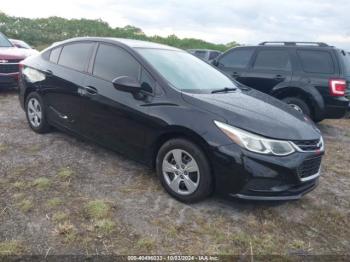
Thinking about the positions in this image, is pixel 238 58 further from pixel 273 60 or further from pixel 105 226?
pixel 105 226

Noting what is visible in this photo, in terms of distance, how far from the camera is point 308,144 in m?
3.87

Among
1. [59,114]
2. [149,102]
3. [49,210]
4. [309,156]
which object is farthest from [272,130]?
[59,114]

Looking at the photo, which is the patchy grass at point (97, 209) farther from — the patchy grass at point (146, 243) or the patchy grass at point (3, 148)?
the patchy grass at point (3, 148)

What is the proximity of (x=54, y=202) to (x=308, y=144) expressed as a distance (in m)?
2.63

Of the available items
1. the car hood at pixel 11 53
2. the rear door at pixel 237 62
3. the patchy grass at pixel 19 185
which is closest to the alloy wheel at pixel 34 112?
the patchy grass at pixel 19 185

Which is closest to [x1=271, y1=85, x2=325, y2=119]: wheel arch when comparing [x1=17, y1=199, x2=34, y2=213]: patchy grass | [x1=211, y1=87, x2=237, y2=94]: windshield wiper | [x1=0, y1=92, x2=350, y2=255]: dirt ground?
[x1=0, y1=92, x2=350, y2=255]: dirt ground

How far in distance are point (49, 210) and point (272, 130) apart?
230 centimetres

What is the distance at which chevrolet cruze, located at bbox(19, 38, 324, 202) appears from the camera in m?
3.62

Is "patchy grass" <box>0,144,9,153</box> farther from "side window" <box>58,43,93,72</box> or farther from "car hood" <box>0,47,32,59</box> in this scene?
"car hood" <box>0,47,32,59</box>

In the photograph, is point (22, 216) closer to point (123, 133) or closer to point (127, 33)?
point (123, 133)

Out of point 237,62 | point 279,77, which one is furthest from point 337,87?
point 237,62

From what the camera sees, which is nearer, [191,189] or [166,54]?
[191,189]

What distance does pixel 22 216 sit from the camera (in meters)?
3.57

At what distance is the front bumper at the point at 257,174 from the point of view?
3.55 metres
